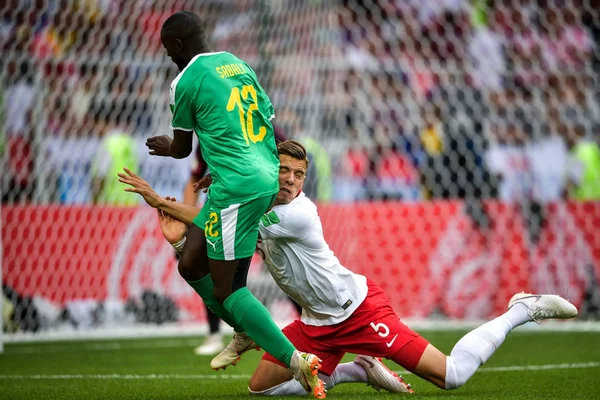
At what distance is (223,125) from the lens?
4168mm

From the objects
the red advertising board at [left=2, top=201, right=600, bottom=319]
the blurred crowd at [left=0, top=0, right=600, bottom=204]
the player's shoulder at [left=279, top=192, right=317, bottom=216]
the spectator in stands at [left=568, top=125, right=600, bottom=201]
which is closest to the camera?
the player's shoulder at [left=279, top=192, right=317, bottom=216]

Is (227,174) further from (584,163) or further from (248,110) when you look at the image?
(584,163)

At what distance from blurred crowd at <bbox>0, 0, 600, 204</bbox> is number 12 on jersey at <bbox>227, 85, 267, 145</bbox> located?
5058mm

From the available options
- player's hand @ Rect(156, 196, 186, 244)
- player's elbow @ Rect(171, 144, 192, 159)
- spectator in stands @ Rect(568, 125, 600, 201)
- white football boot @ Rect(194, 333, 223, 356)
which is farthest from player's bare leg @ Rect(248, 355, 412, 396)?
spectator in stands @ Rect(568, 125, 600, 201)

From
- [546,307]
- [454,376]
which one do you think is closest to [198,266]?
[454,376]

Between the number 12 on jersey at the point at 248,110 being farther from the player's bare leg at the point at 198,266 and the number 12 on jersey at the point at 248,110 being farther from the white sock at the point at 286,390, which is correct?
the white sock at the point at 286,390

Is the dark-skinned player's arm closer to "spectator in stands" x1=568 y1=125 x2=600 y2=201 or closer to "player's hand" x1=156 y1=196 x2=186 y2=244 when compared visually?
"player's hand" x1=156 y1=196 x2=186 y2=244

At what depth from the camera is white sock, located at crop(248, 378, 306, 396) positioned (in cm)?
462

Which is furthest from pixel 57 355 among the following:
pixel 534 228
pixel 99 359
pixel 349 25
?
pixel 349 25

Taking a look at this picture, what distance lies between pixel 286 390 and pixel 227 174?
3.77ft

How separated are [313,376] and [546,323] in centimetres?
610

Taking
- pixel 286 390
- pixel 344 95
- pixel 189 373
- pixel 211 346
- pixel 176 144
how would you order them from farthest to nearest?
pixel 344 95, pixel 211 346, pixel 189 373, pixel 286 390, pixel 176 144

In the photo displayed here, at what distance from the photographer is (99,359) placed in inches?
278

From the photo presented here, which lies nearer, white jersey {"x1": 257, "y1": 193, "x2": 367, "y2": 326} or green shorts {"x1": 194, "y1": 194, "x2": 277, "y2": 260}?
green shorts {"x1": 194, "y1": 194, "x2": 277, "y2": 260}
